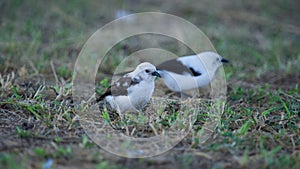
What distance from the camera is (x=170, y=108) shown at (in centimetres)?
520

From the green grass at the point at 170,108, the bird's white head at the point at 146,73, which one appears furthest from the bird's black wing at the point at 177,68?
the bird's white head at the point at 146,73

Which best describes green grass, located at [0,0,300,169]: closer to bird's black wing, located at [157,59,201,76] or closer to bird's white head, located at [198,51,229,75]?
bird's white head, located at [198,51,229,75]

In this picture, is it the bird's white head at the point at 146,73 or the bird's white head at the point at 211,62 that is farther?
the bird's white head at the point at 211,62

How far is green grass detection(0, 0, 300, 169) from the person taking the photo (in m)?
3.87

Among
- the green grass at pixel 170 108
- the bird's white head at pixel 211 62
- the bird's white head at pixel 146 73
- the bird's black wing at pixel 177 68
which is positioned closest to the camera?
the green grass at pixel 170 108

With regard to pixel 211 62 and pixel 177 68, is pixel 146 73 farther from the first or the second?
pixel 211 62

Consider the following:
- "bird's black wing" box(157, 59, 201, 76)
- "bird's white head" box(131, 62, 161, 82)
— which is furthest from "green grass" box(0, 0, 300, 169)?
"bird's black wing" box(157, 59, 201, 76)

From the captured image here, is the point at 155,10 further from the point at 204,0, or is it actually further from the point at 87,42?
the point at 87,42

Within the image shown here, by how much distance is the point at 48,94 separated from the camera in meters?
5.51

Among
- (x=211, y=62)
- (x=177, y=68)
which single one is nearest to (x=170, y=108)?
(x=177, y=68)

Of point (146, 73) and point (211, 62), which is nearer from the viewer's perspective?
point (146, 73)

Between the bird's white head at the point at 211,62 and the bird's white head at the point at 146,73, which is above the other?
the bird's white head at the point at 211,62

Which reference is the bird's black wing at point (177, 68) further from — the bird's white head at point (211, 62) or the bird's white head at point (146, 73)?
the bird's white head at point (146, 73)

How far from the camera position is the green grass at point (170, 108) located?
3865 mm
